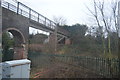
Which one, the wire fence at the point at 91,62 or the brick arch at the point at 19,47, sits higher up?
the brick arch at the point at 19,47

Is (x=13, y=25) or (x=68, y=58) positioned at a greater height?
(x=13, y=25)

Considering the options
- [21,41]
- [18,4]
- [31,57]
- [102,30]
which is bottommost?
[31,57]

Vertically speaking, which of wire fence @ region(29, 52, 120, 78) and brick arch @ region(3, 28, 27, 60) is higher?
brick arch @ region(3, 28, 27, 60)

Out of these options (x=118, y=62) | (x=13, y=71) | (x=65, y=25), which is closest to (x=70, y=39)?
(x=65, y=25)

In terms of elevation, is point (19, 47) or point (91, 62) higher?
point (19, 47)

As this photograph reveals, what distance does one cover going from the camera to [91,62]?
9234 millimetres

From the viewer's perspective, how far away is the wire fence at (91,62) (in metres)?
7.46

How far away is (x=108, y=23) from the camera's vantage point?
8633mm

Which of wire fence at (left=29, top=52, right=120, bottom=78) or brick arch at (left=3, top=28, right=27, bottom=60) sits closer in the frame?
wire fence at (left=29, top=52, right=120, bottom=78)

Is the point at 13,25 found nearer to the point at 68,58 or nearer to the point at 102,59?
the point at 68,58

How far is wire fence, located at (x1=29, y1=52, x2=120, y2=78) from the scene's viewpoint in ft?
24.5

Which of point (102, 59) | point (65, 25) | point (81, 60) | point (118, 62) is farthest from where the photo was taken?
point (65, 25)

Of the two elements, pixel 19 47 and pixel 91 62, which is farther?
pixel 19 47

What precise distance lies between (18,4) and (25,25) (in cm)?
188
